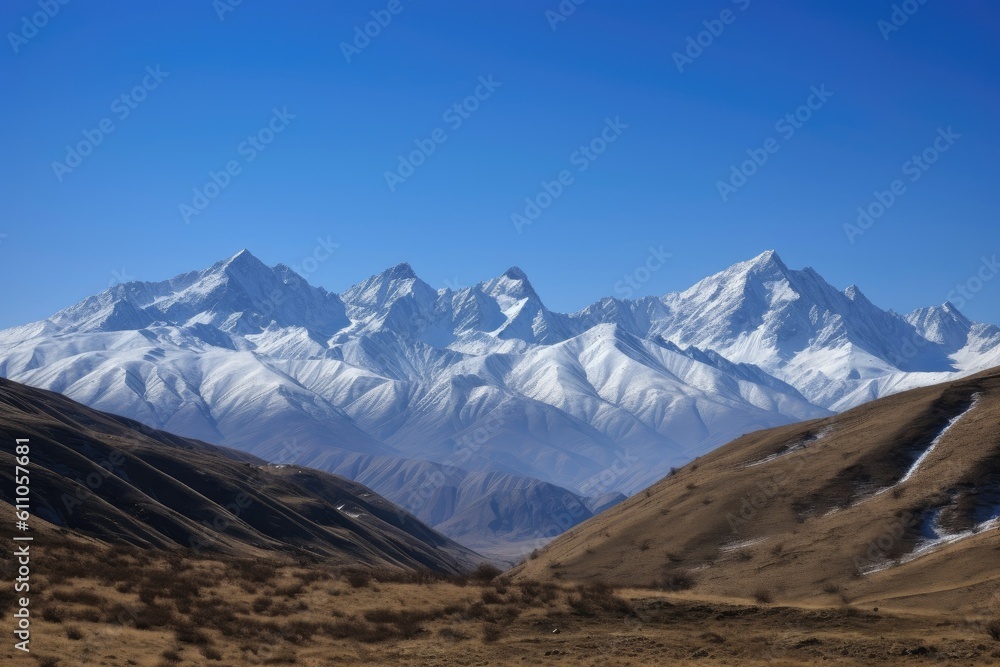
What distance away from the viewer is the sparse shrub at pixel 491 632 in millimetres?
30906

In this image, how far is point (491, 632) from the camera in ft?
103

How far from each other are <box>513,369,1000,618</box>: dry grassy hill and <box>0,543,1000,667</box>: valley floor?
4869 millimetres

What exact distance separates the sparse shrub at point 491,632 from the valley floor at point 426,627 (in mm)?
48

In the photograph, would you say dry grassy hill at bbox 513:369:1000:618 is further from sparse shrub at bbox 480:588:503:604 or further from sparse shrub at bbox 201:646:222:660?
sparse shrub at bbox 201:646:222:660

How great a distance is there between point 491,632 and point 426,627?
2383 mm

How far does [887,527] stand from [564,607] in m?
21.8

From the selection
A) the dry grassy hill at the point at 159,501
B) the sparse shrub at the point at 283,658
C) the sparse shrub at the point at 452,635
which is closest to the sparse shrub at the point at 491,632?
the sparse shrub at the point at 452,635

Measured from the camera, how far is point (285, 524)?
100062 mm

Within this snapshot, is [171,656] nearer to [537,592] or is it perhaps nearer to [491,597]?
[491,597]

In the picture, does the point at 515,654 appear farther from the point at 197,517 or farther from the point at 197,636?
the point at 197,517

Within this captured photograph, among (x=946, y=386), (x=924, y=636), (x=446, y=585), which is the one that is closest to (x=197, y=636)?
(x=446, y=585)

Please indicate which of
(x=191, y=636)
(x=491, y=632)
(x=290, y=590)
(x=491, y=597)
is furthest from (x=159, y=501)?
(x=491, y=632)

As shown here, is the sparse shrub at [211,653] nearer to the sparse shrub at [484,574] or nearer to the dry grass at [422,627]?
the dry grass at [422,627]

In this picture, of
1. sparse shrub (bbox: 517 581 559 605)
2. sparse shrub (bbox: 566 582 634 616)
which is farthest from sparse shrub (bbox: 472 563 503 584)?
sparse shrub (bbox: 566 582 634 616)
